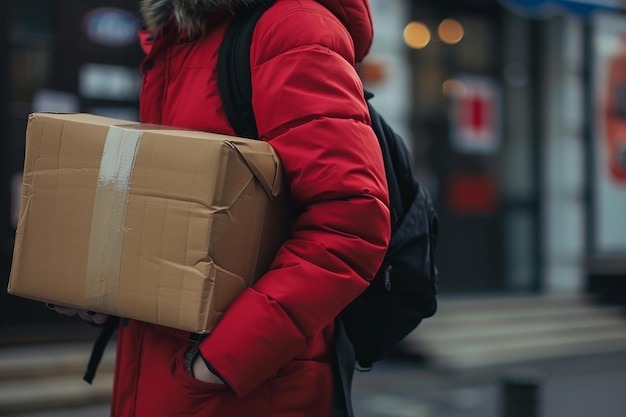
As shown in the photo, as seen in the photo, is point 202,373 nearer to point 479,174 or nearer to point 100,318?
point 100,318

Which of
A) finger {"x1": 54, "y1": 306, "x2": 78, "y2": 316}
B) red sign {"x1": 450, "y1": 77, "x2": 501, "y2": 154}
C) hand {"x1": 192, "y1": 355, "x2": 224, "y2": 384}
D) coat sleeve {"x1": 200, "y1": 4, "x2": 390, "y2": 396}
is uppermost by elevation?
coat sleeve {"x1": 200, "y1": 4, "x2": 390, "y2": 396}

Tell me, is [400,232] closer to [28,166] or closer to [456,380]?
[28,166]

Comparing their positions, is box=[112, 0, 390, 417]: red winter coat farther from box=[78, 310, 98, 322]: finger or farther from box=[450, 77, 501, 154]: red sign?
box=[450, 77, 501, 154]: red sign

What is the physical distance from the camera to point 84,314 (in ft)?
6.23

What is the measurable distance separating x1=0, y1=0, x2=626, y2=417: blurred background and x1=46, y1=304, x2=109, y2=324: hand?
4156 mm

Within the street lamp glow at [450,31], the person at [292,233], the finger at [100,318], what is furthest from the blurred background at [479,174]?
the person at [292,233]

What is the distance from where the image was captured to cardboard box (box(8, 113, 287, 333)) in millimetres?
1611

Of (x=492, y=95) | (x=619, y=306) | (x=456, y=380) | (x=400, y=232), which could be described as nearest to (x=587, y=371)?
(x=456, y=380)

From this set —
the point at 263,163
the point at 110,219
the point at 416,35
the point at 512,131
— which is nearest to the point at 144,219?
the point at 110,219

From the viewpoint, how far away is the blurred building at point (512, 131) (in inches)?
360

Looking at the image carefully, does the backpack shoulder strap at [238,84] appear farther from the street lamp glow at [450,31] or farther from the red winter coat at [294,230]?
the street lamp glow at [450,31]

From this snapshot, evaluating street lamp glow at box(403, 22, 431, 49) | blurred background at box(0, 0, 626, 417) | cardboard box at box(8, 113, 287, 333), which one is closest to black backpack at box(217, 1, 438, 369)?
cardboard box at box(8, 113, 287, 333)

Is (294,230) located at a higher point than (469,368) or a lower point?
higher

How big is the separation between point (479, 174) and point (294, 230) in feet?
27.1
